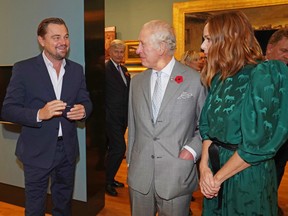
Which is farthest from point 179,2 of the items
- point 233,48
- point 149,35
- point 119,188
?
point 233,48

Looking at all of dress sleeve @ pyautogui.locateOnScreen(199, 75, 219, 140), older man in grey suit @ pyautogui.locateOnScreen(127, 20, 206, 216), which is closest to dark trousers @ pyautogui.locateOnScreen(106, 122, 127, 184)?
older man in grey suit @ pyautogui.locateOnScreen(127, 20, 206, 216)

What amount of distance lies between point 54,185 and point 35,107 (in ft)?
2.25

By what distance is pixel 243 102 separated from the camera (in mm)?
1343

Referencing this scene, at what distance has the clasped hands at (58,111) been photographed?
2.01 metres

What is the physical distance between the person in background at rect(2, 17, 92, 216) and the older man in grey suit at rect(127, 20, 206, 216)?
0.65m

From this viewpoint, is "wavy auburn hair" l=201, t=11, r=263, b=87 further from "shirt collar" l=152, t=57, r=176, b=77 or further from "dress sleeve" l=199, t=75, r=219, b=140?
"shirt collar" l=152, t=57, r=176, b=77

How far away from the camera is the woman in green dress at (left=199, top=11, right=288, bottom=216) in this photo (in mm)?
1282

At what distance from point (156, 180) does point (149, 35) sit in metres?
0.88

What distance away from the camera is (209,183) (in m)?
1.51

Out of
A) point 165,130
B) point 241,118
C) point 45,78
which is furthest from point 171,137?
point 45,78

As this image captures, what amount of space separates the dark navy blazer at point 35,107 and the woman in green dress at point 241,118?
4.01 feet

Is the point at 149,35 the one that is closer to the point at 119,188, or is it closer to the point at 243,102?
the point at 243,102

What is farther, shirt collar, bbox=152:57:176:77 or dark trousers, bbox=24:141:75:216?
dark trousers, bbox=24:141:75:216

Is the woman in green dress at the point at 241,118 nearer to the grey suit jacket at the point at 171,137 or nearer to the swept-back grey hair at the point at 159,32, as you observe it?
the grey suit jacket at the point at 171,137
